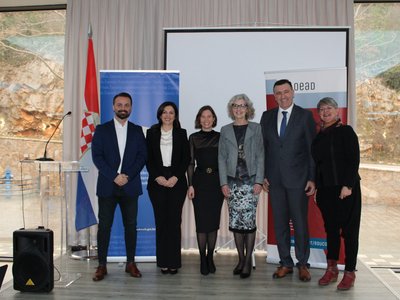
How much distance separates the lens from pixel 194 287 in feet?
10.8

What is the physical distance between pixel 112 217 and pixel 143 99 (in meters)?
1.15

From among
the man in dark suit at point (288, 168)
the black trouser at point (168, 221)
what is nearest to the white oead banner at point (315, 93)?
the man in dark suit at point (288, 168)

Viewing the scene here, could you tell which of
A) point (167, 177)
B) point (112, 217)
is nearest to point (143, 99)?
point (167, 177)

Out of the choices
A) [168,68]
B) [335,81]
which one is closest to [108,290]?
[168,68]

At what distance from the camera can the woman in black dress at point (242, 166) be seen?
341cm

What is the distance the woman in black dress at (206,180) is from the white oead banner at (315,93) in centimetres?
75

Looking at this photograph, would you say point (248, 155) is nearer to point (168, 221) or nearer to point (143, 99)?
point (168, 221)

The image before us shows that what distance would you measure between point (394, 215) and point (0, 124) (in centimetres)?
458

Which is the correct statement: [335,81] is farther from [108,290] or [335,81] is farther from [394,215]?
[108,290]

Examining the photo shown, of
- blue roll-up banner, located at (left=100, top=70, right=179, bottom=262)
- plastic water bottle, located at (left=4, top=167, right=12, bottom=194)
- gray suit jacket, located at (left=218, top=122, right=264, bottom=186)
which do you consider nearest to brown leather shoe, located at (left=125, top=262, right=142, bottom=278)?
blue roll-up banner, located at (left=100, top=70, right=179, bottom=262)

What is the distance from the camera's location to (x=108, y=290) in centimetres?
323

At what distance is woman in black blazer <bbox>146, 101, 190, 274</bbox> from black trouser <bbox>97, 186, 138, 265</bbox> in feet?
0.67

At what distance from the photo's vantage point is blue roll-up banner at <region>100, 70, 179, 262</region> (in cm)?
394

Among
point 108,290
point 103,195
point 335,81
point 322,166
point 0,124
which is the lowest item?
point 108,290
